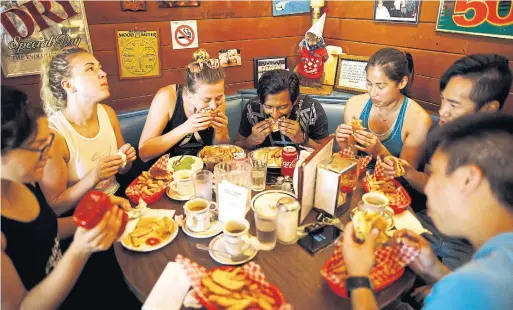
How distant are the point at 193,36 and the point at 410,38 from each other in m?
1.93

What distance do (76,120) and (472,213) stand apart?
2.06 meters

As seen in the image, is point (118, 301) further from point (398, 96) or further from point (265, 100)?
point (398, 96)

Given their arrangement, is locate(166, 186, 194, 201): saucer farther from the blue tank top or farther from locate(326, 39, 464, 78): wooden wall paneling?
locate(326, 39, 464, 78): wooden wall paneling

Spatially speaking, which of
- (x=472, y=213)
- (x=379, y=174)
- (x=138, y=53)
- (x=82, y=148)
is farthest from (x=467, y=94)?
(x=138, y=53)

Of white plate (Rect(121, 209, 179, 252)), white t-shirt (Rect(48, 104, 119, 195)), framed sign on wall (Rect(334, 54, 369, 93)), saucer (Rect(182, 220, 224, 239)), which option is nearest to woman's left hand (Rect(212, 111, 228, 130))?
white t-shirt (Rect(48, 104, 119, 195))

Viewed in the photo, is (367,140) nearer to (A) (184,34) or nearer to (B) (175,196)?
(B) (175,196)

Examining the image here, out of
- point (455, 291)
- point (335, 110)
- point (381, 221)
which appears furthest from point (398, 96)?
point (455, 291)

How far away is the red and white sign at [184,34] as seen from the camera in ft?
10.6

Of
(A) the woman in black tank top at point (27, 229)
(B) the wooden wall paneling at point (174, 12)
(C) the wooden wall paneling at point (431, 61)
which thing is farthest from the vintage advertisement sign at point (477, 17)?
(A) the woman in black tank top at point (27, 229)

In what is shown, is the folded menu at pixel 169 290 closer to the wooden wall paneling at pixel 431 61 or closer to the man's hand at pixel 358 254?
the man's hand at pixel 358 254

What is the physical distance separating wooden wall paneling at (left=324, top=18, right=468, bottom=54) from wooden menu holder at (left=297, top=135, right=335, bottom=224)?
185 cm

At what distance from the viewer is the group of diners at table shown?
109 cm

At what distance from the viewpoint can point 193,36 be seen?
3318 millimetres

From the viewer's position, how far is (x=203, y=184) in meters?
1.79
